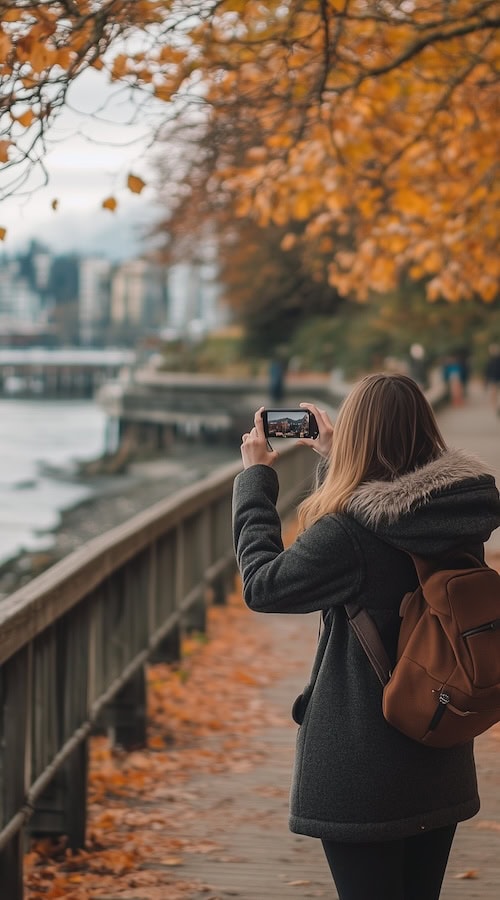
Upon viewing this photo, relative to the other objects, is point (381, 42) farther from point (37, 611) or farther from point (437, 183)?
point (37, 611)

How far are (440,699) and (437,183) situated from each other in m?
13.3

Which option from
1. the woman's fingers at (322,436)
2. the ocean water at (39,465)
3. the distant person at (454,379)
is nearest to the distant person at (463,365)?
the distant person at (454,379)

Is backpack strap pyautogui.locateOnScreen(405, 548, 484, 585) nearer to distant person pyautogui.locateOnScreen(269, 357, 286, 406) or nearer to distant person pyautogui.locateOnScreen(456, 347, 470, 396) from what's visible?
distant person pyautogui.locateOnScreen(456, 347, 470, 396)

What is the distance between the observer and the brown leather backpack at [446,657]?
113 inches

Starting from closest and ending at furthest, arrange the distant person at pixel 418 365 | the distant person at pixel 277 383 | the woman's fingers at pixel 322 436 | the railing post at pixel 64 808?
1. the woman's fingers at pixel 322 436
2. the railing post at pixel 64 808
3. the distant person at pixel 418 365
4. the distant person at pixel 277 383

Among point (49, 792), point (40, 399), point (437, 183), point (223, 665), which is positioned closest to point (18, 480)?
point (437, 183)

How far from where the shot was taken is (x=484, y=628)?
2.88 metres

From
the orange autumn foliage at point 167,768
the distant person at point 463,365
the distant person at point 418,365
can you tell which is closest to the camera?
the orange autumn foliage at point 167,768

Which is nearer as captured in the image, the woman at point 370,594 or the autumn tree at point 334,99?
the woman at point 370,594

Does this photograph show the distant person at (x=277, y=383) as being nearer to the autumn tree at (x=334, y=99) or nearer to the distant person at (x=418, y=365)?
the distant person at (x=418, y=365)

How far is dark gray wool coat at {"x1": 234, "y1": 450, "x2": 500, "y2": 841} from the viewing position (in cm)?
299

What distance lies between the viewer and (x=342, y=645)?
3129mm

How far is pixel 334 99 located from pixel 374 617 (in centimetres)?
807

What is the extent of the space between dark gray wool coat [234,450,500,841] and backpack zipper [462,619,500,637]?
19 cm
